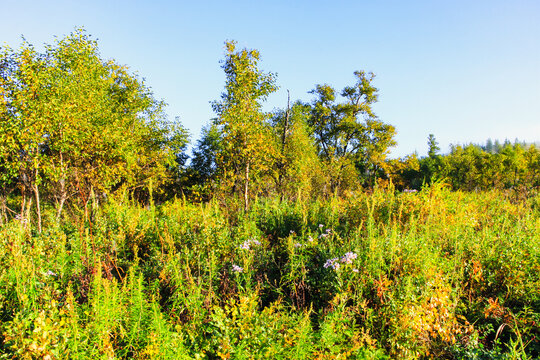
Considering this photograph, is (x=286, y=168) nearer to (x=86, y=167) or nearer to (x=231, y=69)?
(x=231, y=69)

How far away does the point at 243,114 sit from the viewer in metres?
11.4

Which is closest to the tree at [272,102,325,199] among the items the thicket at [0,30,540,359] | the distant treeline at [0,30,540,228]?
the distant treeline at [0,30,540,228]

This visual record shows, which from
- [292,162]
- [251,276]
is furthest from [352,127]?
[251,276]

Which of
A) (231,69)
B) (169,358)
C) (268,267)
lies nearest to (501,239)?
(268,267)

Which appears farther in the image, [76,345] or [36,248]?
[36,248]

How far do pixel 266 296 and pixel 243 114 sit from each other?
25.9 feet

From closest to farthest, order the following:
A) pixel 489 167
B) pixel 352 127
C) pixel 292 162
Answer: pixel 292 162
pixel 352 127
pixel 489 167

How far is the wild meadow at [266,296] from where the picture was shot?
3117 millimetres

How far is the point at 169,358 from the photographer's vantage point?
9.56ft

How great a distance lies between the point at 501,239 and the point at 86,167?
10886 millimetres

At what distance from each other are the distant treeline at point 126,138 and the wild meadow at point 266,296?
104 cm

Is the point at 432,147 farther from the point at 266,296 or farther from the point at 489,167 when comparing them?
the point at 266,296

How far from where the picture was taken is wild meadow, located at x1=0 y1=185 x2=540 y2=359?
3.12m

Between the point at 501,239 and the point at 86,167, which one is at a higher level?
the point at 86,167
